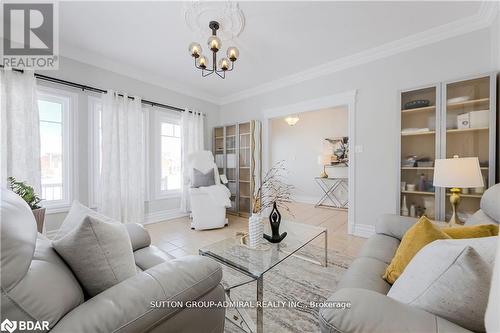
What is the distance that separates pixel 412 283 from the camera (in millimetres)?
801

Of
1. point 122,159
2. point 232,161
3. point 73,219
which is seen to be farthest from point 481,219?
point 122,159

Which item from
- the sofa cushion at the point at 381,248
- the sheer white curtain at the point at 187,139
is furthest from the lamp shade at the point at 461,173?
the sheer white curtain at the point at 187,139

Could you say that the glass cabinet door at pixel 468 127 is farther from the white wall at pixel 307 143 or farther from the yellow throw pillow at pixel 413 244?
the white wall at pixel 307 143

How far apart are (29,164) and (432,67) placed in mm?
Answer: 5118

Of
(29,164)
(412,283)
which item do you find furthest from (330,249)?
(29,164)

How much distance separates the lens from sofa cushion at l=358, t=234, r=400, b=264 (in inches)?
54.4

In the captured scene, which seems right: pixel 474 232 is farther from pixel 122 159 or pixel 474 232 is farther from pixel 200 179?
pixel 122 159

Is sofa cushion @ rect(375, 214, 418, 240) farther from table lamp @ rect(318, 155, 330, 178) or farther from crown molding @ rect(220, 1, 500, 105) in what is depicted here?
table lamp @ rect(318, 155, 330, 178)

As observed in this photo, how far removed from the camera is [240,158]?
14.9ft

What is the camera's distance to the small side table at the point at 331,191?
5.36 meters

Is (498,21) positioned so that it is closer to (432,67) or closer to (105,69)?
(432,67)

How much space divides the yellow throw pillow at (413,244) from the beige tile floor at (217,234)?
61.4 inches

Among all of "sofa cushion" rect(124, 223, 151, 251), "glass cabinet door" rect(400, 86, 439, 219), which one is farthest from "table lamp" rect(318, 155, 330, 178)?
"sofa cushion" rect(124, 223, 151, 251)

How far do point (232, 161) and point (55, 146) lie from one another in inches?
115
